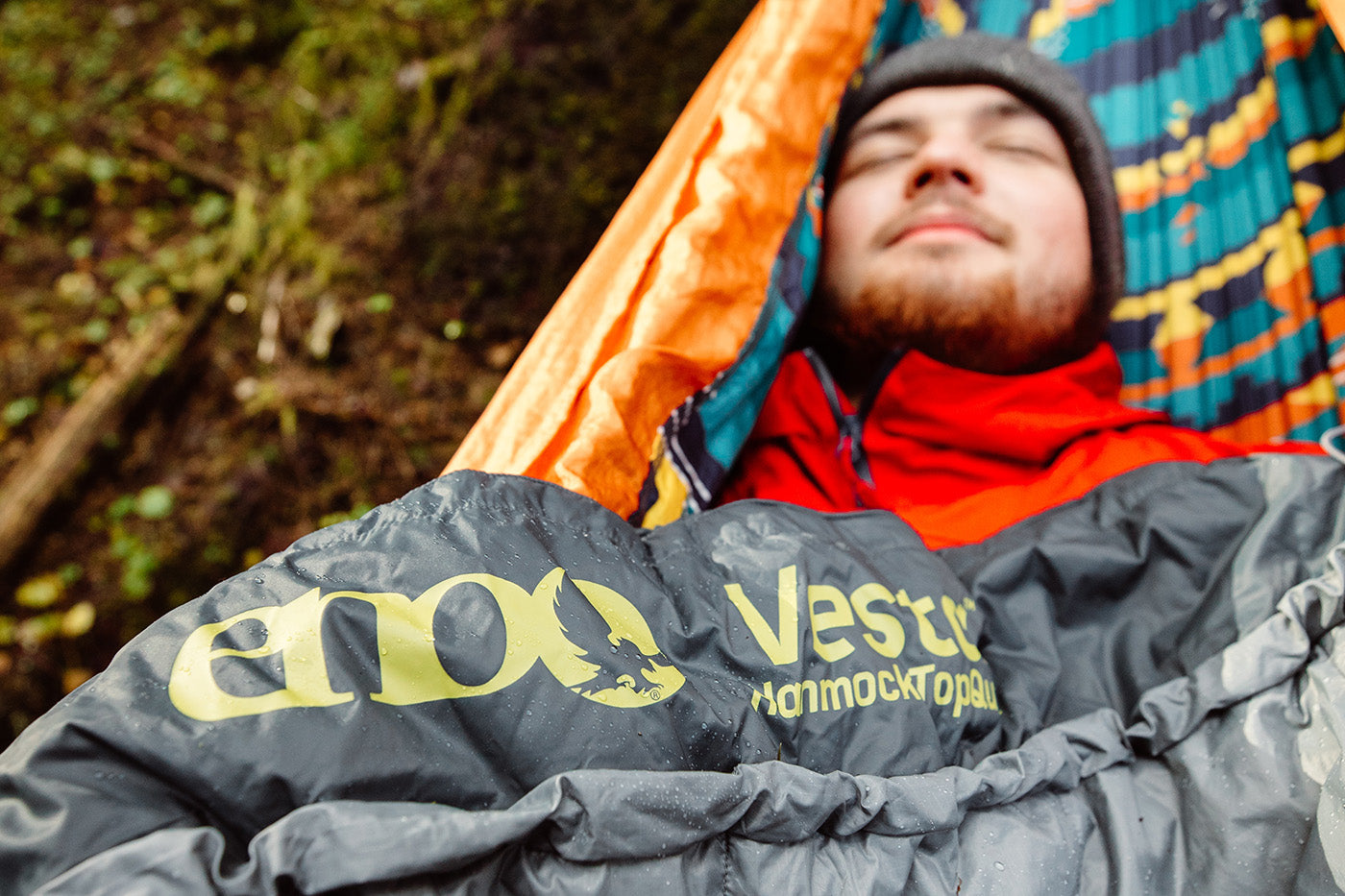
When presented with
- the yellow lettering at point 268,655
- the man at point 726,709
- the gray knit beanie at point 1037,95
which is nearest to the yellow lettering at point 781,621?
the man at point 726,709

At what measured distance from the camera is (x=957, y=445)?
3.88 feet

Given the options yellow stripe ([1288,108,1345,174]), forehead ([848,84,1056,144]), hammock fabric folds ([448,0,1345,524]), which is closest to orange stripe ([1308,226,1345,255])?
hammock fabric folds ([448,0,1345,524])

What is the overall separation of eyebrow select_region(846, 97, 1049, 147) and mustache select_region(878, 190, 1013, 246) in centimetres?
17

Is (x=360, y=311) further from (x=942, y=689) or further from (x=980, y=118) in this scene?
(x=942, y=689)

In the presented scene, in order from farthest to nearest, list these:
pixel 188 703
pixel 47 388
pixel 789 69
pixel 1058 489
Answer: pixel 47 388, pixel 789 69, pixel 1058 489, pixel 188 703

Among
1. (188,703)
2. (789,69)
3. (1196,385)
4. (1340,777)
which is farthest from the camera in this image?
(1196,385)

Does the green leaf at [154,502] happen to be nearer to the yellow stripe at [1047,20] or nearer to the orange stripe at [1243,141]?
the yellow stripe at [1047,20]

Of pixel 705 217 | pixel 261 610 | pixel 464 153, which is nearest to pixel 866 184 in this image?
pixel 705 217

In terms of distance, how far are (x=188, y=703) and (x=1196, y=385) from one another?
1626 mm

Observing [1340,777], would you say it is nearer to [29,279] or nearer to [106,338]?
[106,338]

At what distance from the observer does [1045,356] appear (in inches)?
49.6

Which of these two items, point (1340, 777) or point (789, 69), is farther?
point (789, 69)

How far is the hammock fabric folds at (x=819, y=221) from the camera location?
0.94 m

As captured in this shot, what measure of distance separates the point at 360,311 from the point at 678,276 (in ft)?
3.44
